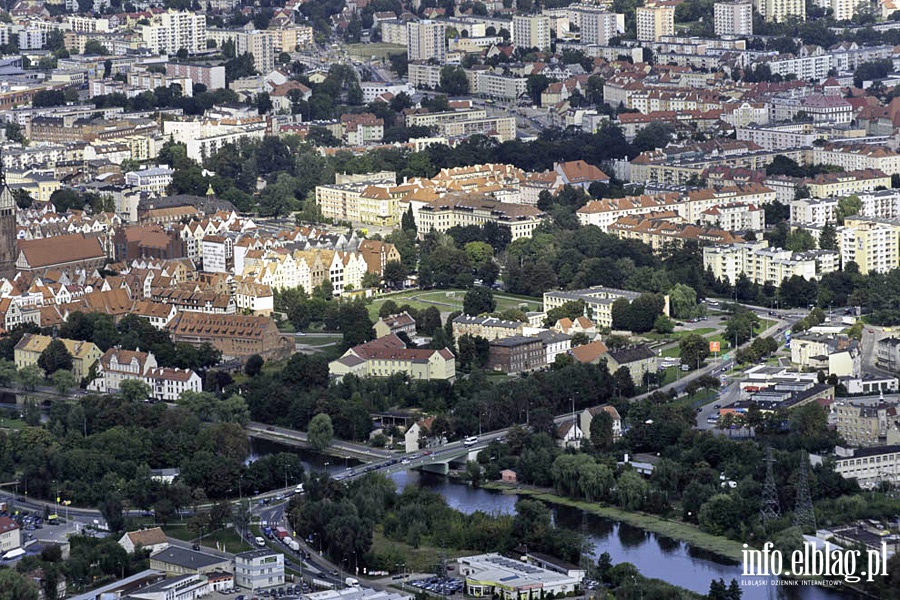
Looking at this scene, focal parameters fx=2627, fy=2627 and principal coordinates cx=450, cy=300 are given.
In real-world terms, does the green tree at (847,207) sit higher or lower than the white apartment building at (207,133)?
lower

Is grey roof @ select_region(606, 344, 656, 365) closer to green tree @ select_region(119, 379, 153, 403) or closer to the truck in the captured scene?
green tree @ select_region(119, 379, 153, 403)

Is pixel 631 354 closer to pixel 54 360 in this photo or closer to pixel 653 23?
pixel 54 360

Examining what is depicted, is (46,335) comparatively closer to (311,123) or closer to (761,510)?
(761,510)

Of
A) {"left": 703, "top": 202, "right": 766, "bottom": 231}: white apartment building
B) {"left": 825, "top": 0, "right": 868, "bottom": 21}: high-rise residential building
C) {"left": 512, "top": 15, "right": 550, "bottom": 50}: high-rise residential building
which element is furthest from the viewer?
{"left": 825, "top": 0, "right": 868, "bottom": 21}: high-rise residential building

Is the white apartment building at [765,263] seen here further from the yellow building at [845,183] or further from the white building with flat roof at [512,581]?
the white building with flat roof at [512,581]

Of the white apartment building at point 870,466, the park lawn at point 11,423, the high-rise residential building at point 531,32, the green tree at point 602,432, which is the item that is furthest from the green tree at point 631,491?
the high-rise residential building at point 531,32

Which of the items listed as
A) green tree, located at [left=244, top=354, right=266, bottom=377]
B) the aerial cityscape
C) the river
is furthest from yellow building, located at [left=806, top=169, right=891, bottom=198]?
the river
